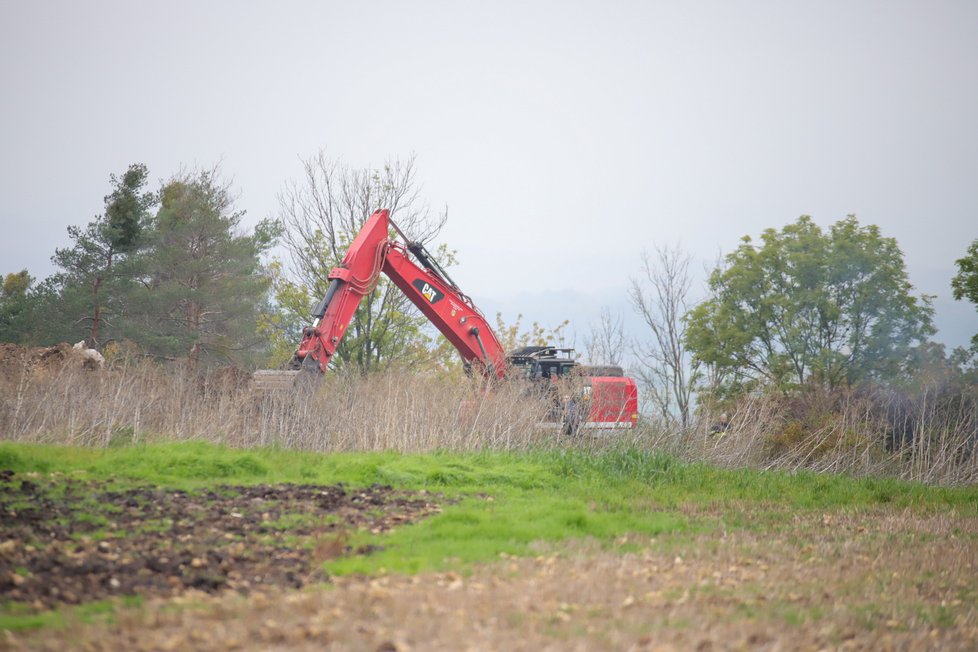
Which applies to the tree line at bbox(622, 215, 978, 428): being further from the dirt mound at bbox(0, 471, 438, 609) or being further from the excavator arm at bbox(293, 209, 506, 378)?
the dirt mound at bbox(0, 471, 438, 609)

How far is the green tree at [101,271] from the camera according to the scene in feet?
88.4

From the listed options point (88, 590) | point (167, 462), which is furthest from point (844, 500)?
point (88, 590)

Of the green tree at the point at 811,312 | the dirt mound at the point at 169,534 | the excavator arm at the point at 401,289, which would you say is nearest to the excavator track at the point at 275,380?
the excavator arm at the point at 401,289

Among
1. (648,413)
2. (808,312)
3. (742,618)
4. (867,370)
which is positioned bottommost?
(742,618)

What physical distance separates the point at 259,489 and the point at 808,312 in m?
24.5

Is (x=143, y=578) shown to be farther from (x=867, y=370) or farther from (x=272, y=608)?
(x=867, y=370)

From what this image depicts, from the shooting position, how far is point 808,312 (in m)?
29.5

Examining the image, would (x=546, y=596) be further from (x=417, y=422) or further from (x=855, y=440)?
(x=855, y=440)

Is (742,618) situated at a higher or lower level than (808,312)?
lower

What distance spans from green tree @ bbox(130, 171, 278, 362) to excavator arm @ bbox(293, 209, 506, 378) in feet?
40.7

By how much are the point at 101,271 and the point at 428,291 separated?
14781 mm

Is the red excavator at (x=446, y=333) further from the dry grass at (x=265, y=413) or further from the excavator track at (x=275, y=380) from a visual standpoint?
the dry grass at (x=265, y=413)

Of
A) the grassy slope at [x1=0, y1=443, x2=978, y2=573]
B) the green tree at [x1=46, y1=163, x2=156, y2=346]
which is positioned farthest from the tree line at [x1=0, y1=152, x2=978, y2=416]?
the grassy slope at [x1=0, y1=443, x2=978, y2=573]

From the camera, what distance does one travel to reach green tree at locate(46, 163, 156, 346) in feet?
88.4
